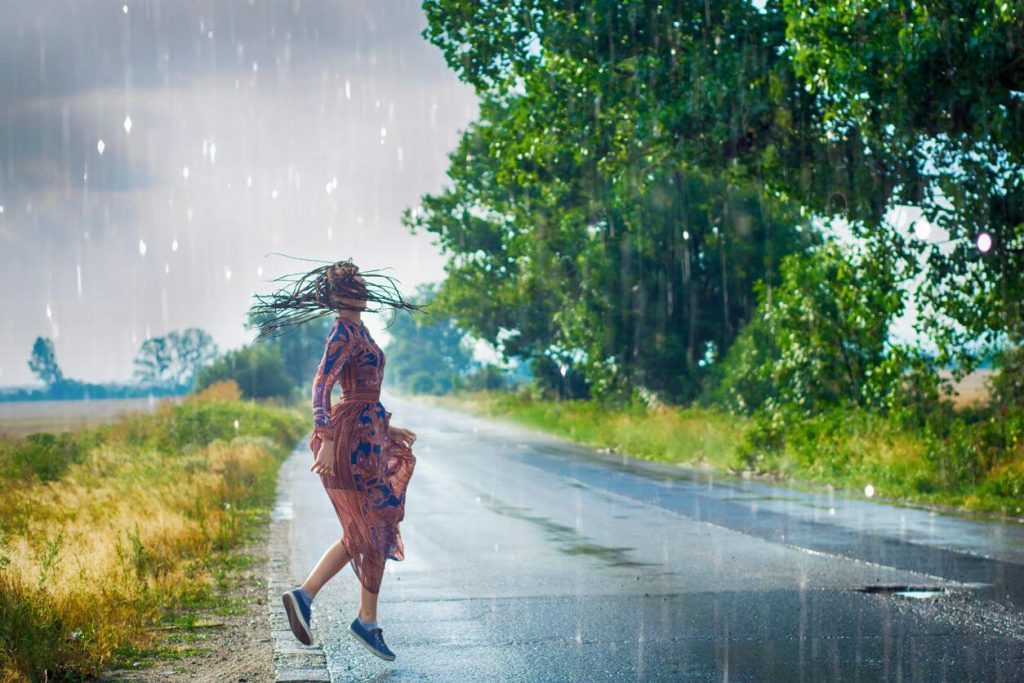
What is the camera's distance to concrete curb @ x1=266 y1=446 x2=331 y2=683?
6.09 meters

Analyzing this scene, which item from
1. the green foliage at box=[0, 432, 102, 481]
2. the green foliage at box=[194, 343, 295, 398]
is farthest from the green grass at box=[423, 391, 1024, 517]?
the green foliage at box=[194, 343, 295, 398]

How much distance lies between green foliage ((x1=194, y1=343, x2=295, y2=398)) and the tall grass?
5290 centimetres

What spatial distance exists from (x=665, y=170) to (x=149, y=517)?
76.6ft

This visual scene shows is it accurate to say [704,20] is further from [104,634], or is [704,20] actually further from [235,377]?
[235,377]

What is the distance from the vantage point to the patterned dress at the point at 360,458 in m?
6.31

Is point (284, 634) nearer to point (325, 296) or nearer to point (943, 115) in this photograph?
point (325, 296)

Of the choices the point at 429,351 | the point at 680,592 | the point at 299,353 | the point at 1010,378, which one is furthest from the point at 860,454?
the point at 429,351

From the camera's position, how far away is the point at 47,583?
23.3 feet

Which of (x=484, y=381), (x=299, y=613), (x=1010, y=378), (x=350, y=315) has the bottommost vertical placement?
(x=484, y=381)

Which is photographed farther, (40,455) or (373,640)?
(40,455)

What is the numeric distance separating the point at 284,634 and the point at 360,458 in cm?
152

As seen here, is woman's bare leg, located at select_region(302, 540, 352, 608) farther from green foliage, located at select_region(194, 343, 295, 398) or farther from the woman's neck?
green foliage, located at select_region(194, 343, 295, 398)

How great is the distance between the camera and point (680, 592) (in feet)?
28.1

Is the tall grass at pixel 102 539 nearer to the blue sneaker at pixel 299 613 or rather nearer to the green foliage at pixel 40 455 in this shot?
the green foliage at pixel 40 455
